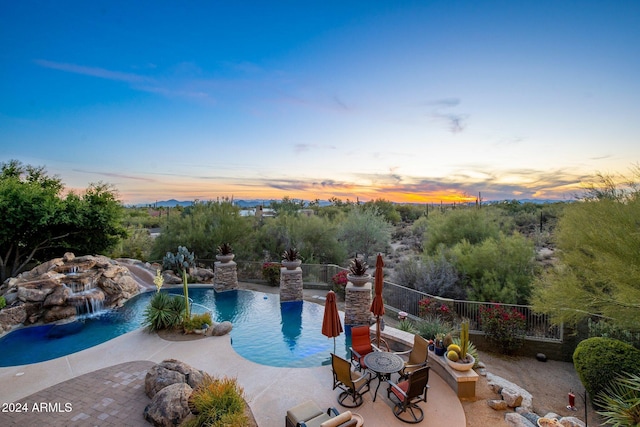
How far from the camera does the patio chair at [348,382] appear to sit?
5723 millimetres

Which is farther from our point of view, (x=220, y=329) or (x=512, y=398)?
(x=220, y=329)

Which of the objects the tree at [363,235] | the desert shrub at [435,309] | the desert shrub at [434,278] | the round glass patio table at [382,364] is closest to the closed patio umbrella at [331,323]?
the round glass patio table at [382,364]

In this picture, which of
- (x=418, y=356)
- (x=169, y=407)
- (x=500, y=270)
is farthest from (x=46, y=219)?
(x=500, y=270)

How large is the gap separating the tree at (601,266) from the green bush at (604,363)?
60cm

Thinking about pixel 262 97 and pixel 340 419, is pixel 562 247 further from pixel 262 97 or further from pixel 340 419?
pixel 262 97

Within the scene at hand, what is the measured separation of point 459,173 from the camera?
21.0 m

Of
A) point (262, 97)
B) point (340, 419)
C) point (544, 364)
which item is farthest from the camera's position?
point (262, 97)

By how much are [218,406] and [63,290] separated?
415 inches

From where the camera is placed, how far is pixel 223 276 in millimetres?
15109

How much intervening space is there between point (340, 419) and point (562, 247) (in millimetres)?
10266

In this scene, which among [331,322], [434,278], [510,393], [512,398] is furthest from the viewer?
[434,278]

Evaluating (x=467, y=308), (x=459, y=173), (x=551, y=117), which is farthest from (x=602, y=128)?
(x=459, y=173)

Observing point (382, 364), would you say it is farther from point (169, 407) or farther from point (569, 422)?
point (169, 407)

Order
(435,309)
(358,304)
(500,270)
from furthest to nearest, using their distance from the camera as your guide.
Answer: (500,270) → (358,304) → (435,309)
